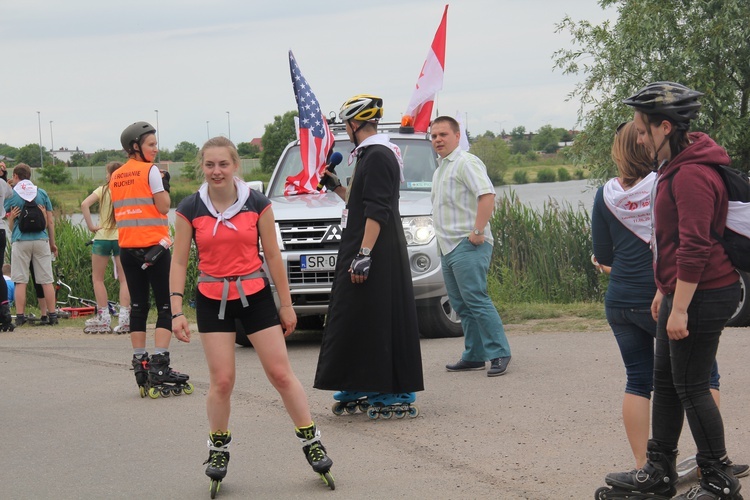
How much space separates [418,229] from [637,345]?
17.6 feet

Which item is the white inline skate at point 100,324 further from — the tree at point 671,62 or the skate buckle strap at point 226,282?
the tree at point 671,62

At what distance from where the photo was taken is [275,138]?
193ft

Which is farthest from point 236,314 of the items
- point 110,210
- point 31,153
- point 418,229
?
point 31,153

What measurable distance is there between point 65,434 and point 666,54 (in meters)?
23.4

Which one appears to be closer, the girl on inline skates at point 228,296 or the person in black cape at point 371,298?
the girl on inline skates at point 228,296

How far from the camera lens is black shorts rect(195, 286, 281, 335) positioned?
5.59 meters

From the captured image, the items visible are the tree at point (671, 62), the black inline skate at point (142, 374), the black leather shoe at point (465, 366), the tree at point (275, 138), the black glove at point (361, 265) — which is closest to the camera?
the black glove at point (361, 265)

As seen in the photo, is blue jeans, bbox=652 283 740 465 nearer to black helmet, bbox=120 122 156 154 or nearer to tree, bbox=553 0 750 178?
black helmet, bbox=120 122 156 154

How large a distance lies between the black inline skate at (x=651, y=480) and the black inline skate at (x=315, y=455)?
1389 mm

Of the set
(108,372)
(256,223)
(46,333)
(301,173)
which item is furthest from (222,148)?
(46,333)

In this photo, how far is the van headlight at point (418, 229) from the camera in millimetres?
10523

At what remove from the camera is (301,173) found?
1186cm

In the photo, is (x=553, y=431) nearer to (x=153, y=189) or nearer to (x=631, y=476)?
(x=631, y=476)

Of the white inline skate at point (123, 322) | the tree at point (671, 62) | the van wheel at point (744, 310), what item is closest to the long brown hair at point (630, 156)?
the van wheel at point (744, 310)
